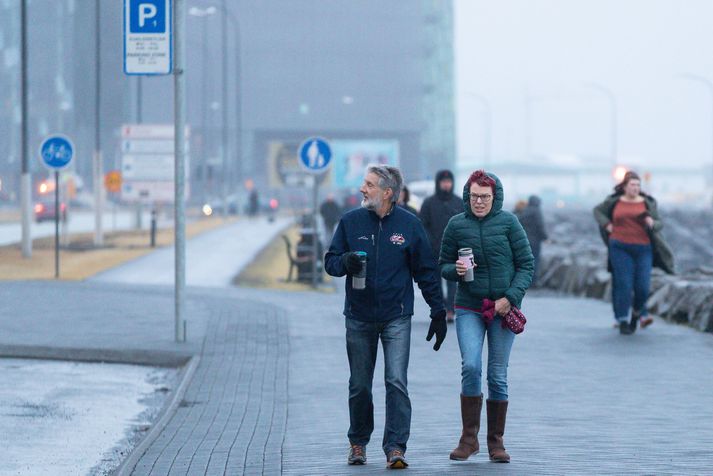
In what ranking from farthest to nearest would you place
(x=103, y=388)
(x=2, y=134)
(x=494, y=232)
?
(x=2, y=134) → (x=103, y=388) → (x=494, y=232)

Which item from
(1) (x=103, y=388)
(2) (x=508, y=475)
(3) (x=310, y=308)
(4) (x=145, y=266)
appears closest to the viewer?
(2) (x=508, y=475)

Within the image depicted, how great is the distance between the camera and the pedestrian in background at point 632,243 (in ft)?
54.1

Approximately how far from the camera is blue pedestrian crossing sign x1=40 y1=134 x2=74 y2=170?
87.2 feet

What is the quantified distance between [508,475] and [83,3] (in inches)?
4809

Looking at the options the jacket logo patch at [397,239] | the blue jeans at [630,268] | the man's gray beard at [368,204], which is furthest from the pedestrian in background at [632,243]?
the man's gray beard at [368,204]

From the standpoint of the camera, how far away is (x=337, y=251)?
8.20 m

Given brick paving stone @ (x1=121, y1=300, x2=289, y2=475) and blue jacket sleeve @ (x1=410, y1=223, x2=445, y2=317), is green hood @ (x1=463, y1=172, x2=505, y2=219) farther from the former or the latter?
brick paving stone @ (x1=121, y1=300, x2=289, y2=475)

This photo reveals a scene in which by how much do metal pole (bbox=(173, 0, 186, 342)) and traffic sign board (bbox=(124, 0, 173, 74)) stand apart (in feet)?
0.32

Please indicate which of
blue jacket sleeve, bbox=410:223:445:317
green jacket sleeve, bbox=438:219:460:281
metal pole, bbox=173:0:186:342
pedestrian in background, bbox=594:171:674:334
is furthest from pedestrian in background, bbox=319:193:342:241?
blue jacket sleeve, bbox=410:223:445:317

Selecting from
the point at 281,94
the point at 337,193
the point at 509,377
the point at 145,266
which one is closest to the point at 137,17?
the point at 509,377

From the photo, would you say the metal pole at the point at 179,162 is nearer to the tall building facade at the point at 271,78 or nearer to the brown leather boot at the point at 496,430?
the brown leather boot at the point at 496,430

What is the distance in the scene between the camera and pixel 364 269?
796 cm

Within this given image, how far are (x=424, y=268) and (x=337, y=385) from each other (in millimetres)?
4421

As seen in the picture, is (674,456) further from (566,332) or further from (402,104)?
(402,104)
